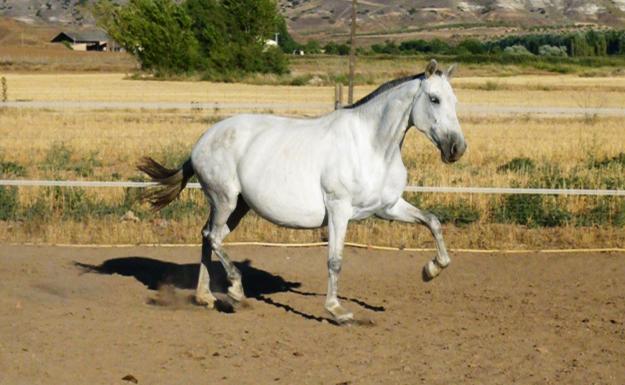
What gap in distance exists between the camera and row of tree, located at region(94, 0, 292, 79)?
6544 cm

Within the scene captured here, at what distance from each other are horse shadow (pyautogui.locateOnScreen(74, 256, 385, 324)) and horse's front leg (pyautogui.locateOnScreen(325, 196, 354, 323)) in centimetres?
86

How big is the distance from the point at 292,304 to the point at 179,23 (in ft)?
199

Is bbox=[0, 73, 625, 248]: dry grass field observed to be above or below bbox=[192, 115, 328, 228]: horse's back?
below

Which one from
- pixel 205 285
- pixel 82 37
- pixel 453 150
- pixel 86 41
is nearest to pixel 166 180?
pixel 205 285

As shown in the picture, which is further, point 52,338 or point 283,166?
point 283,166

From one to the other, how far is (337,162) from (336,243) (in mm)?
610

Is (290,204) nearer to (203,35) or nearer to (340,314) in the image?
(340,314)

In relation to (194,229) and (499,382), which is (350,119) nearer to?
(499,382)

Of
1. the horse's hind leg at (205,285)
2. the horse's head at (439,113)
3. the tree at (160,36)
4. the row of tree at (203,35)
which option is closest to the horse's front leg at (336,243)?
the horse's head at (439,113)

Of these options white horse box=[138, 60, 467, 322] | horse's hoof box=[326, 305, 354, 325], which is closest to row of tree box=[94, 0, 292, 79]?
white horse box=[138, 60, 467, 322]

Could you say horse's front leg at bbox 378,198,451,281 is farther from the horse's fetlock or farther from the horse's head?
the horse's head

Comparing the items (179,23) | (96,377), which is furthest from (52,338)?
(179,23)

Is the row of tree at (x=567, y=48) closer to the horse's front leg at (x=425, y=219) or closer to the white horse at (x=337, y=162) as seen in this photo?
the white horse at (x=337, y=162)

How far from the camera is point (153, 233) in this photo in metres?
13.0
